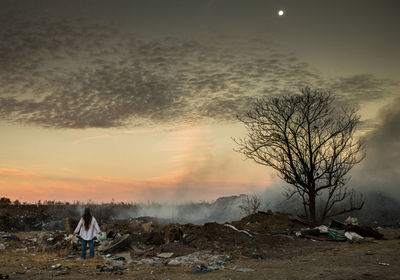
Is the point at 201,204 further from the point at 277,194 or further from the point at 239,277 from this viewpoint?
the point at 239,277

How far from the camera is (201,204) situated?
62.7 meters

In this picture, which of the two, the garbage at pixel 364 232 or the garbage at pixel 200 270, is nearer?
the garbage at pixel 200 270

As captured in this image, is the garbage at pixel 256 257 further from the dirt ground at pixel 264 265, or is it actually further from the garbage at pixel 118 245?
the garbage at pixel 118 245

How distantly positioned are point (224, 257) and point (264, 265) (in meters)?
1.60

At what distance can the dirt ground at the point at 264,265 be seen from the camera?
748cm

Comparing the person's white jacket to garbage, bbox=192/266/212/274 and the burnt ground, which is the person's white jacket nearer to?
the burnt ground

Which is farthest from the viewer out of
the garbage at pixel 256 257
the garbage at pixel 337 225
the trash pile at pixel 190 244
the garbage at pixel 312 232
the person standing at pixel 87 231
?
the garbage at pixel 337 225

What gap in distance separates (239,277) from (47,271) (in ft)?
18.0

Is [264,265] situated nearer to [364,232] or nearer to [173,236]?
[173,236]

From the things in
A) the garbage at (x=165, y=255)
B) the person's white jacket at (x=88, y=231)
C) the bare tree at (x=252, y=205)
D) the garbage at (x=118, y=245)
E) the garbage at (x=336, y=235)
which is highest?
the bare tree at (x=252, y=205)

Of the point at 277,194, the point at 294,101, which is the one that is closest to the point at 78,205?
the point at 294,101

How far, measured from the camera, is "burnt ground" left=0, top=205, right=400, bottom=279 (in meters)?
7.78

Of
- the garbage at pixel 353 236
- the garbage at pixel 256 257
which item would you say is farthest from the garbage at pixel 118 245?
the garbage at pixel 353 236

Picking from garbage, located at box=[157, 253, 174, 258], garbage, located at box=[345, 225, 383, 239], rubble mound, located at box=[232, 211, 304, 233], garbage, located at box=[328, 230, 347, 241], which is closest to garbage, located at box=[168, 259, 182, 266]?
garbage, located at box=[157, 253, 174, 258]
